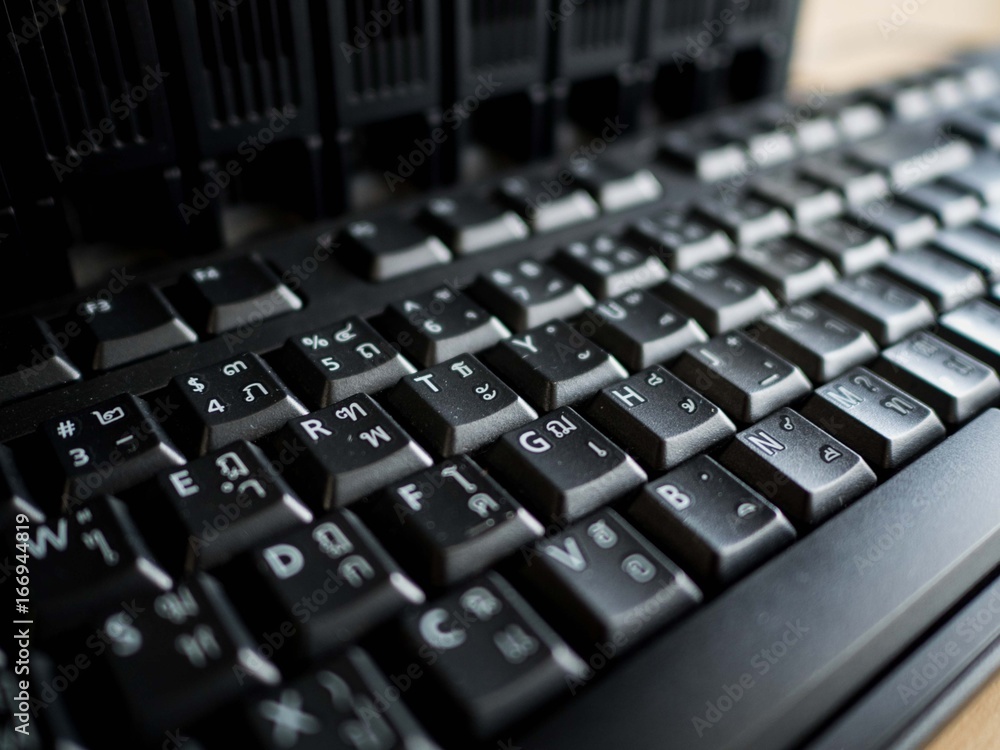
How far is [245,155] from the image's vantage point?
0.55 meters

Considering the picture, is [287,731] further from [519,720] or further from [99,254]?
[99,254]

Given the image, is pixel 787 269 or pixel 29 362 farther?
pixel 787 269

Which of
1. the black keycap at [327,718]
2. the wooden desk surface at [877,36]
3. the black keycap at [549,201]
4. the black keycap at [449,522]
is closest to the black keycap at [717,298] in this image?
the black keycap at [549,201]

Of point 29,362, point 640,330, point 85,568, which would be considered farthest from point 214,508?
point 640,330

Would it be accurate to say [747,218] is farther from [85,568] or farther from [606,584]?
[85,568]

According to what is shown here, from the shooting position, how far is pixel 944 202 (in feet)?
2.07

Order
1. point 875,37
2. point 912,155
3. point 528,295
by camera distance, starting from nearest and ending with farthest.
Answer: point 528,295
point 912,155
point 875,37

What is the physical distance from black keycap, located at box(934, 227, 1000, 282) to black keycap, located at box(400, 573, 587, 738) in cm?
43

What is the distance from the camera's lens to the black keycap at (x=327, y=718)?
0.92 feet

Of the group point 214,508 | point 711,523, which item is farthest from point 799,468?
point 214,508

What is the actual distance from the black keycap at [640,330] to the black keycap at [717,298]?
13mm

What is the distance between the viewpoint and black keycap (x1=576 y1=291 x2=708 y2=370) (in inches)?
18.4

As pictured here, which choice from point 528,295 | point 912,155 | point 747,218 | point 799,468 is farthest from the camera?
point 912,155

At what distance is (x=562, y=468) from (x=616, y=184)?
1.05 ft
